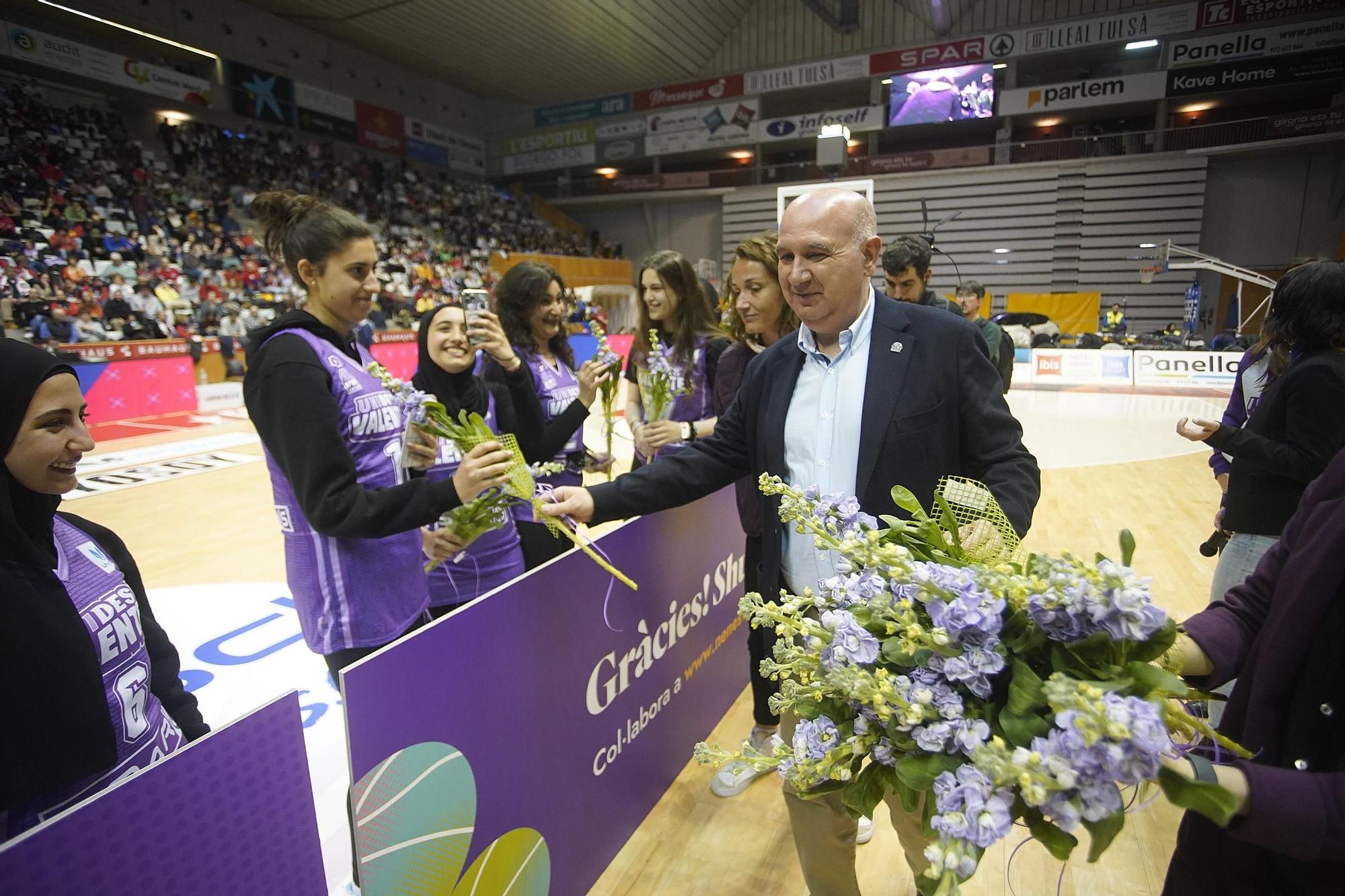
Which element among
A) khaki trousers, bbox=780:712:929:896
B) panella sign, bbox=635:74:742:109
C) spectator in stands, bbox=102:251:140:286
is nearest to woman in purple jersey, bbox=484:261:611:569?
khaki trousers, bbox=780:712:929:896

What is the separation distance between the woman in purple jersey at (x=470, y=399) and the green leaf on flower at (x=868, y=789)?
4.98 feet

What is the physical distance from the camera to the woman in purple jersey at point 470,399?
7.30ft

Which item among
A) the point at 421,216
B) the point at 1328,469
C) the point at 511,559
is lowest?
the point at 511,559

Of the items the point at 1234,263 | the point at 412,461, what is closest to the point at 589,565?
the point at 412,461

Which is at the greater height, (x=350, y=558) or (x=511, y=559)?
(x=350, y=558)

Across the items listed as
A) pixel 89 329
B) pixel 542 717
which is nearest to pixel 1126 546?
pixel 542 717

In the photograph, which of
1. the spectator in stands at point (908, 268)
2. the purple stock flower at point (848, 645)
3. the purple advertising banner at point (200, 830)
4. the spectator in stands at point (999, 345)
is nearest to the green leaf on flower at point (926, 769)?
the purple stock flower at point (848, 645)

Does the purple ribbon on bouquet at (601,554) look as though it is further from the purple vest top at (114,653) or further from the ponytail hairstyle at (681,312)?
the ponytail hairstyle at (681,312)

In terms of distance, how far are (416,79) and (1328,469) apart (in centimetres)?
2521

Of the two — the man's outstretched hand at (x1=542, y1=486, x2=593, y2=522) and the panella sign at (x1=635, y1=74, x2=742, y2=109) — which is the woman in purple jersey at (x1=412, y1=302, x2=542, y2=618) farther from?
the panella sign at (x1=635, y1=74, x2=742, y2=109)

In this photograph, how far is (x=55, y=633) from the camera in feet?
3.25

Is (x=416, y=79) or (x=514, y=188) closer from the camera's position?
(x=416, y=79)

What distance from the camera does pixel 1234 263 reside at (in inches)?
668

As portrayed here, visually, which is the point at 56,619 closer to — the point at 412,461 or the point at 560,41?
the point at 412,461
